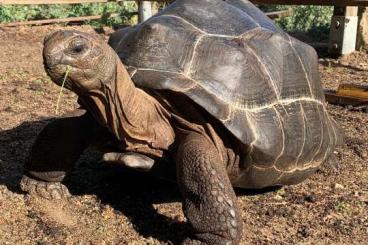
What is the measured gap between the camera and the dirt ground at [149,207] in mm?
2850

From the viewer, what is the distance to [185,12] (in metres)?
3.17

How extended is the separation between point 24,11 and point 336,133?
945 cm

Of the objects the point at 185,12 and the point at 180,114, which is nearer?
the point at 180,114

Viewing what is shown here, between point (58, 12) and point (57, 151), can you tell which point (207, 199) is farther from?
point (58, 12)

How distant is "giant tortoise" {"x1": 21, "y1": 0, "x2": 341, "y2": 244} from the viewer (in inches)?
102

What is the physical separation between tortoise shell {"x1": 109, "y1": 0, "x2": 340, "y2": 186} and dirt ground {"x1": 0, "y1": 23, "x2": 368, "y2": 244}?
22cm

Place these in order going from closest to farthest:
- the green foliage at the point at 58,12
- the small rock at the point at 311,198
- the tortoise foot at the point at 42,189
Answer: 1. the tortoise foot at the point at 42,189
2. the small rock at the point at 311,198
3. the green foliage at the point at 58,12

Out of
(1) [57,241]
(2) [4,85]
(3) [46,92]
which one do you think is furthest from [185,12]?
(2) [4,85]

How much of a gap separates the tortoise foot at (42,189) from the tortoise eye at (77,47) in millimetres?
1080

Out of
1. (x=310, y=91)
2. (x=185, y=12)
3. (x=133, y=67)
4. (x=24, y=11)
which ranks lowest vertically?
(x=24, y=11)

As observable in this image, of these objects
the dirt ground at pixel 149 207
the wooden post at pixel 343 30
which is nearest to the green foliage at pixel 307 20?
the wooden post at pixel 343 30

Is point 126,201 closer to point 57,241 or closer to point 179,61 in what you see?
point 57,241

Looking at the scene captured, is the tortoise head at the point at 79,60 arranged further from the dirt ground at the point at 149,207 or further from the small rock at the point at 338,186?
the small rock at the point at 338,186

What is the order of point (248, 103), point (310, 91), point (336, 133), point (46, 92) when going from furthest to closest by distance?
point (46, 92) → point (336, 133) → point (310, 91) → point (248, 103)
